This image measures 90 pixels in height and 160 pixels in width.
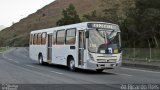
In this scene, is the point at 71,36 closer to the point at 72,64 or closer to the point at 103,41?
the point at 72,64

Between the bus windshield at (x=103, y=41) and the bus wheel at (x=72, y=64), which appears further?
the bus wheel at (x=72, y=64)

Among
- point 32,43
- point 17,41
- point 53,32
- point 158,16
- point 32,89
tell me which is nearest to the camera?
point 32,89

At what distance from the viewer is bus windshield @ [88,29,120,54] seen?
21609mm

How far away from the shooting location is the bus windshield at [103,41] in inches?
851

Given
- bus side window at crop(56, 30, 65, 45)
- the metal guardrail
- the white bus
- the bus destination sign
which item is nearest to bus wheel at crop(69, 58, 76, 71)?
the white bus

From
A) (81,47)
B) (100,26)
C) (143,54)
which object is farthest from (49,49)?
(143,54)

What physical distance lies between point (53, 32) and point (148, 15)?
1469 cm

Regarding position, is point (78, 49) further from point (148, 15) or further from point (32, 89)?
point (148, 15)

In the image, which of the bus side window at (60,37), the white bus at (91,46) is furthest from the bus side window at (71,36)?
the bus side window at (60,37)

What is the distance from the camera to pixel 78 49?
22.5 m

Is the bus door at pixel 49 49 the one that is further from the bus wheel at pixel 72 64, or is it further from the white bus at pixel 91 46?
the bus wheel at pixel 72 64

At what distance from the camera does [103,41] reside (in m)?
21.8

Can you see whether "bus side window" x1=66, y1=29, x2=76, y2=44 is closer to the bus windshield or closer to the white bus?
the white bus

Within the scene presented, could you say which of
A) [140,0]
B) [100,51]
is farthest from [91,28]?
[140,0]
